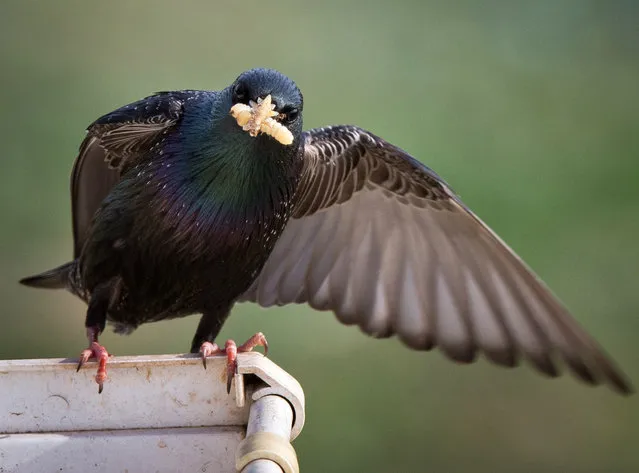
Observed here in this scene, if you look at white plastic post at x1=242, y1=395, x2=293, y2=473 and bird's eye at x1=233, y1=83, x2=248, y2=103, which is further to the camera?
bird's eye at x1=233, y1=83, x2=248, y2=103

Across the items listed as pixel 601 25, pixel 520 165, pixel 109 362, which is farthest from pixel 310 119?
pixel 109 362

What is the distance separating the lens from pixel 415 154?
7.61 meters

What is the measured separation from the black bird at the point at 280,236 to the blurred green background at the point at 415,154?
1.90m

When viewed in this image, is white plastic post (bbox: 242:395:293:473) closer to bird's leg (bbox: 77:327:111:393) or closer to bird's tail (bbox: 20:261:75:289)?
bird's leg (bbox: 77:327:111:393)

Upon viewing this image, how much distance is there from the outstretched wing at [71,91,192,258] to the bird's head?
40 centimetres

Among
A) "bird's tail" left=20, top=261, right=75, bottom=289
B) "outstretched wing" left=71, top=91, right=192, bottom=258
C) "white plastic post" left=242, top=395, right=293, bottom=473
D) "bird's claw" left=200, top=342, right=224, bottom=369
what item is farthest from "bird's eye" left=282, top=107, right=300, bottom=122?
"bird's tail" left=20, top=261, right=75, bottom=289

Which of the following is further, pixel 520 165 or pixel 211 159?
pixel 520 165

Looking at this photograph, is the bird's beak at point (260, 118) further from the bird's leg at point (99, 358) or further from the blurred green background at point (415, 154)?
the blurred green background at point (415, 154)

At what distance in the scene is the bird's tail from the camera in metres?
4.72

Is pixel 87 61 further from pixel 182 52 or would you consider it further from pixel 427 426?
pixel 427 426

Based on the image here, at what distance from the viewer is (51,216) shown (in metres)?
7.64

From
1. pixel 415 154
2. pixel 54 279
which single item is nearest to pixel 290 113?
pixel 54 279

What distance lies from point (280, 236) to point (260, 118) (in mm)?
864

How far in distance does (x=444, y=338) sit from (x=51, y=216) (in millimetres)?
3864
